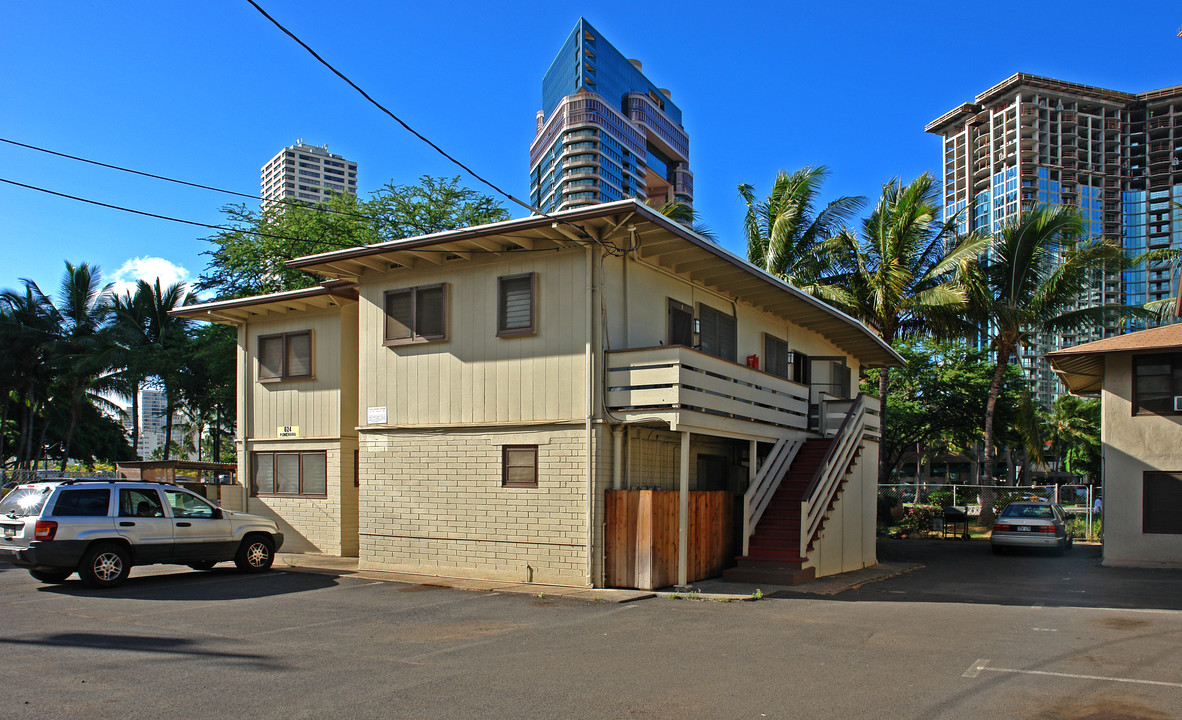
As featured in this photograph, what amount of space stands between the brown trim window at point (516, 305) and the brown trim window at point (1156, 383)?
14.1m

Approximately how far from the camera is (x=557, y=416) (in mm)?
14102

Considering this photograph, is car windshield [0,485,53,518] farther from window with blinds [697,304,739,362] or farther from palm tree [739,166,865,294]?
palm tree [739,166,865,294]

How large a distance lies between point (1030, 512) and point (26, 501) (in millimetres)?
21698

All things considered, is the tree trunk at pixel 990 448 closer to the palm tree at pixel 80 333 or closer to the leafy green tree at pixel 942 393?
the leafy green tree at pixel 942 393

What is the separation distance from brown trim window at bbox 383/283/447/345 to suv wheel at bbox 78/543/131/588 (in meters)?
5.42

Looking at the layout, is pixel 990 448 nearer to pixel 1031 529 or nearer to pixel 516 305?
pixel 1031 529

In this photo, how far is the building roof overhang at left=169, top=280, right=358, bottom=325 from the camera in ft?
57.6


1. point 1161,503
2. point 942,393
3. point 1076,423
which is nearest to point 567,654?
point 1161,503

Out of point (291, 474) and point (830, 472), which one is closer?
point (830, 472)

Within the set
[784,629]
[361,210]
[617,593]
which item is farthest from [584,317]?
[361,210]

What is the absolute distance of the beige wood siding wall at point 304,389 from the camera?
725 inches

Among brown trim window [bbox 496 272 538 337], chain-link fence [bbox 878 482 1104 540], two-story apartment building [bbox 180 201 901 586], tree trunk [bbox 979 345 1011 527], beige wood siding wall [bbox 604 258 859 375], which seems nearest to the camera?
two-story apartment building [bbox 180 201 901 586]

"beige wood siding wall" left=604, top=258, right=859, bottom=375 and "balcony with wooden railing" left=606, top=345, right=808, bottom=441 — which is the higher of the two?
"beige wood siding wall" left=604, top=258, right=859, bottom=375

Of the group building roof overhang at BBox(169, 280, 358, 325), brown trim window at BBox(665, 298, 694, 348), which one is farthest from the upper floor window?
building roof overhang at BBox(169, 280, 358, 325)
